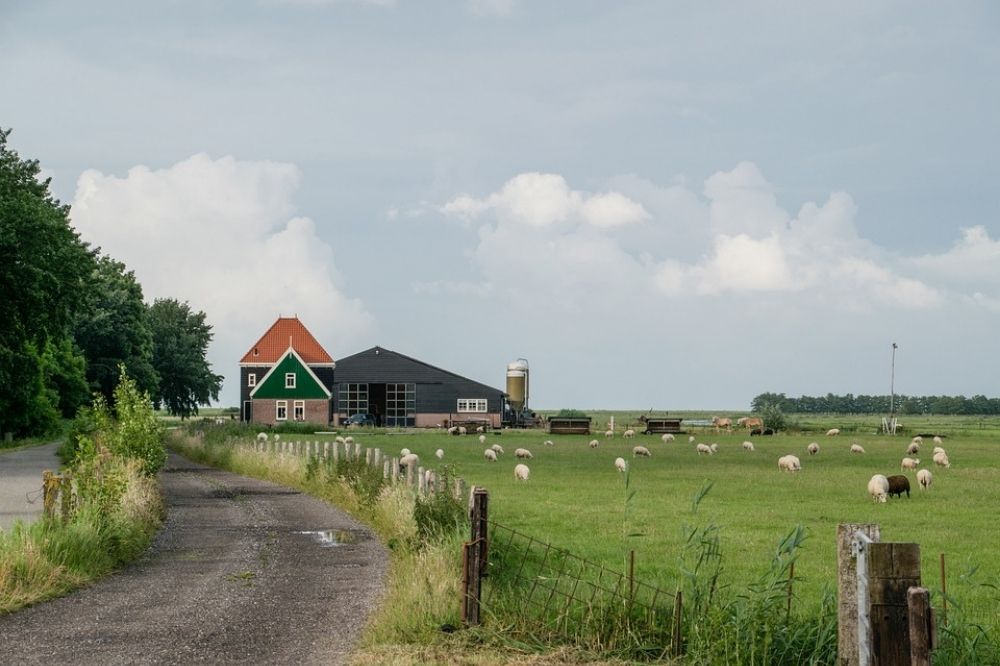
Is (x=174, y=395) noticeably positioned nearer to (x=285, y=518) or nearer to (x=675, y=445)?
(x=675, y=445)

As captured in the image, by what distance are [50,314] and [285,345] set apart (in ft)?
170

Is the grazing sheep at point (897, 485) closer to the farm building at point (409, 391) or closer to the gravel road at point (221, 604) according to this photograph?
the gravel road at point (221, 604)

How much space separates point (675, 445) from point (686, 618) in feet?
174

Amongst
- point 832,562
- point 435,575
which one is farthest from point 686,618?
point 832,562

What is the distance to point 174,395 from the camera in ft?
392

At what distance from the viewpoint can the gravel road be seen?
11.0m

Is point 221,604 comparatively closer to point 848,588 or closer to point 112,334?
point 848,588

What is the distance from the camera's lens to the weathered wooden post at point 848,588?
7391 mm

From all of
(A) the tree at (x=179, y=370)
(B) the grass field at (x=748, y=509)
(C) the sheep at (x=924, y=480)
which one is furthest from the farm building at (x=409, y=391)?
(C) the sheep at (x=924, y=480)

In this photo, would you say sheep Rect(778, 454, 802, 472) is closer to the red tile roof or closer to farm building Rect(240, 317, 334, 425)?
farm building Rect(240, 317, 334, 425)

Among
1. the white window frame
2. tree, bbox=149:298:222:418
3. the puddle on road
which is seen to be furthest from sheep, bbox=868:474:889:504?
tree, bbox=149:298:222:418

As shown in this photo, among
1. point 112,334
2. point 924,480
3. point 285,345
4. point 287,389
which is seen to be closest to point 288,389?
point 287,389

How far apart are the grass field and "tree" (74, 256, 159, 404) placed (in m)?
47.2

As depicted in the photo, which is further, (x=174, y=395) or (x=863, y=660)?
(x=174, y=395)
